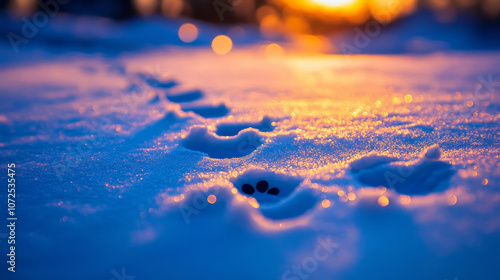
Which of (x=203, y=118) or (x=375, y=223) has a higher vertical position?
(x=203, y=118)

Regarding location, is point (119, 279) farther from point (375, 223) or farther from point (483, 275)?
point (483, 275)

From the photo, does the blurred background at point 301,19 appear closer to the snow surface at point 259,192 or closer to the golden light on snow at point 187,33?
the golden light on snow at point 187,33

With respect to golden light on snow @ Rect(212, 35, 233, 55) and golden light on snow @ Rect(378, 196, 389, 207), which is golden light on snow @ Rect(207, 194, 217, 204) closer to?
golden light on snow @ Rect(378, 196, 389, 207)

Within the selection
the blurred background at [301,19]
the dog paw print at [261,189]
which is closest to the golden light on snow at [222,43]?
the blurred background at [301,19]

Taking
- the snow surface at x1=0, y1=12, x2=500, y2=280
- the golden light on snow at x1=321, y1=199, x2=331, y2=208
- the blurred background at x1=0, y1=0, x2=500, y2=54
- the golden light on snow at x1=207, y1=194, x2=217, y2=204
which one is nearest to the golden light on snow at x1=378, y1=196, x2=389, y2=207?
the snow surface at x1=0, y1=12, x2=500, y2=280

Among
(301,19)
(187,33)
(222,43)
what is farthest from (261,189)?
(301,19)

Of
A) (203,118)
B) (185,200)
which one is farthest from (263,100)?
(185,200)
